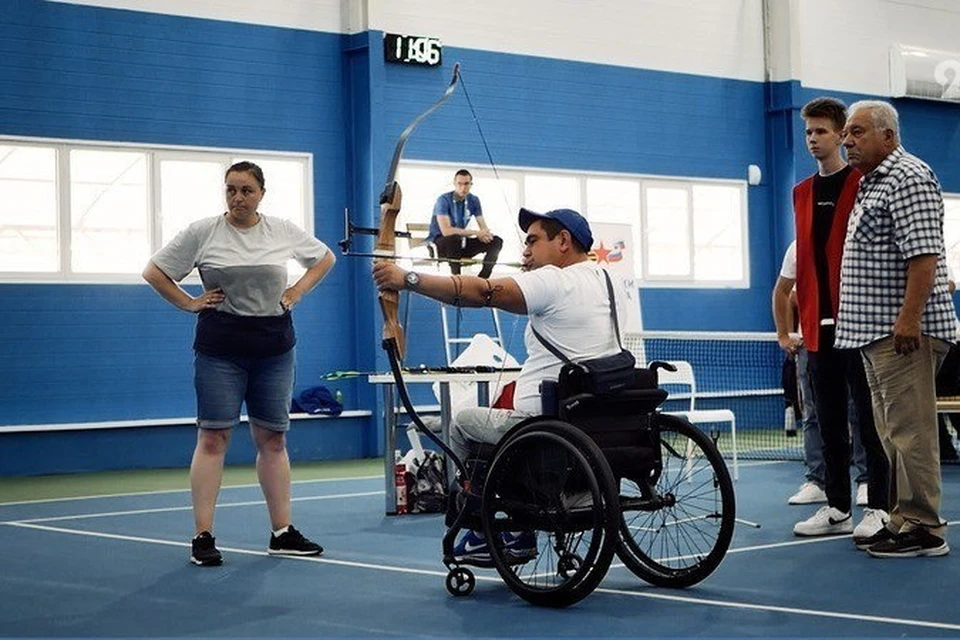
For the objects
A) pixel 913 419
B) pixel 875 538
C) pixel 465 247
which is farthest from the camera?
pixel 465 247

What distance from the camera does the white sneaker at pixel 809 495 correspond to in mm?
7059

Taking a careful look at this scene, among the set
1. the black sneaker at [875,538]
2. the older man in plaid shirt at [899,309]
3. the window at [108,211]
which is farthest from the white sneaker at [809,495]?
the window at [108,211]

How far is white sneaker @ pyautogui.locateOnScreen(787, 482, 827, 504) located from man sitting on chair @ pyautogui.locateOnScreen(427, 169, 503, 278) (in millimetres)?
4281

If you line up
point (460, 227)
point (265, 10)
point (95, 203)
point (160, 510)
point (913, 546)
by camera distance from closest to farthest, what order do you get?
point (913, 546), point (160, 510), point (95, 203), point (265, 10), point (460, 227)

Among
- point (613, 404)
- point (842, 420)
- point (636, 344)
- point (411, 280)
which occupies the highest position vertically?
point (411, 280)

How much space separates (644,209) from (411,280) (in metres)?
9.38

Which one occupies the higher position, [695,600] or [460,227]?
[460,227]

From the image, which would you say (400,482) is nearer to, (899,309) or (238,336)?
(238,336)

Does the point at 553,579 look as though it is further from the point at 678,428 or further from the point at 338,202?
the point at 338,202

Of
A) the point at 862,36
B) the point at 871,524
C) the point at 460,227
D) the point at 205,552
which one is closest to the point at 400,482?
the point at 205,552

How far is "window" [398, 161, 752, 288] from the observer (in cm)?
1214

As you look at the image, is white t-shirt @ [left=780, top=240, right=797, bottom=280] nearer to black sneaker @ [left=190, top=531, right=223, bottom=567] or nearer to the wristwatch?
the wristwatch

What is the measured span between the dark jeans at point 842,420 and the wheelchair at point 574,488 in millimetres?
1028

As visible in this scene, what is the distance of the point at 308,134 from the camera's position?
37.3 feet
